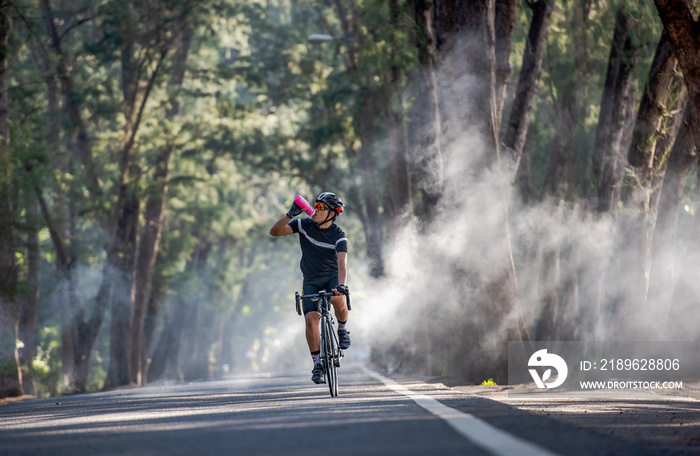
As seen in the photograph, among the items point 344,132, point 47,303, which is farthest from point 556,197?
point 47,303

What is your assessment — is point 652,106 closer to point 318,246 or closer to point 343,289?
point 318,246

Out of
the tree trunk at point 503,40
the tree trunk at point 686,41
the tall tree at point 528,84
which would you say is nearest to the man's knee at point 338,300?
the tree trunk at point 686,41

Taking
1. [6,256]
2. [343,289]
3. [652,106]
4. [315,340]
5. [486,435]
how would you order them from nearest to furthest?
[486,435]
[343,289]
[315,340]
[652,106]
[6,256]

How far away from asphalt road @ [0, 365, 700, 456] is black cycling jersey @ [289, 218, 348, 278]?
5.08 ft

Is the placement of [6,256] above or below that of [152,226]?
below

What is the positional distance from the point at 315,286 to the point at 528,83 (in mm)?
7862

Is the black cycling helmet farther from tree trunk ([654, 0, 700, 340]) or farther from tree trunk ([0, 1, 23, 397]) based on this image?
tree trunk ([0, 1, 23, 397])

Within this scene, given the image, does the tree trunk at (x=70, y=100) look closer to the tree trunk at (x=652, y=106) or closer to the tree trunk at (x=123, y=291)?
the tree trunk at (x=123, y=291)

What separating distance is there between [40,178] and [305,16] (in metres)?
11.9

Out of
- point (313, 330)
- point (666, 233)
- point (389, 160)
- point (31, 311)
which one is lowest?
point (313, 330)

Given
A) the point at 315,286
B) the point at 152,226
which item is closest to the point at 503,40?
the point at 315,286

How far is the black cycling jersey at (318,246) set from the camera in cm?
1079

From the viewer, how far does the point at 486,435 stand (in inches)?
246

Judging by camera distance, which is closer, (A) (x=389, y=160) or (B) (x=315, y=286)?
(B) (x=315, y=286)
